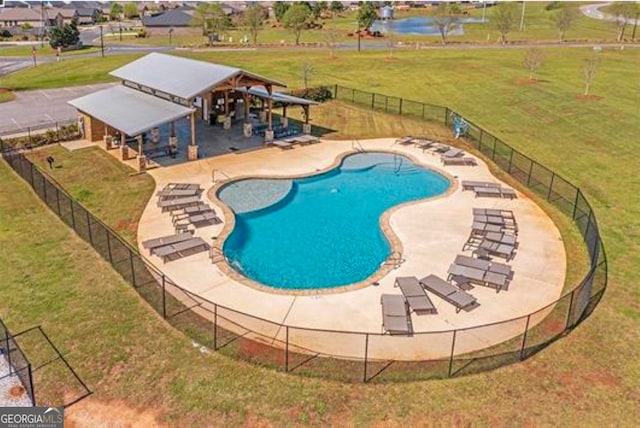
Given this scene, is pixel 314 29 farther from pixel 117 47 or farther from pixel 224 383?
pixel 224 383

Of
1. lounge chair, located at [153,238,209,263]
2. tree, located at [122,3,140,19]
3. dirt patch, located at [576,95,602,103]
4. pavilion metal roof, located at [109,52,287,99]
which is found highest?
tree, located at [122,3,140,19]

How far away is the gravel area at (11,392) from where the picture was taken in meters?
12.3

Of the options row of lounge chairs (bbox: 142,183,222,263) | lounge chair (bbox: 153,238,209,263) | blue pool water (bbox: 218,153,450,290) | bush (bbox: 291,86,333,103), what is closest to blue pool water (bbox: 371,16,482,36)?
bush (bbox: 291,86,333,103)

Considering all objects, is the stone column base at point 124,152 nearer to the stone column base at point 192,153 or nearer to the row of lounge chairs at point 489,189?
the stone column base at point 192,153

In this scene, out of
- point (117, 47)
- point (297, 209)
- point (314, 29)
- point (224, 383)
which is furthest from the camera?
point (314, 29)

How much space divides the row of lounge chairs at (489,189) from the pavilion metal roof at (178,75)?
13913 mm

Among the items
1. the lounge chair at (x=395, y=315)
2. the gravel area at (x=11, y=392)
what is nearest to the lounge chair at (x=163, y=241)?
the gravel area at (x=11, y=392)

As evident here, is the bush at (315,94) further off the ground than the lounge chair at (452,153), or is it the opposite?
the bush at (315,94)

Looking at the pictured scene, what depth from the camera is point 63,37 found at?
286 ft

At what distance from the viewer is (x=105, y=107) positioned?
31984 mm

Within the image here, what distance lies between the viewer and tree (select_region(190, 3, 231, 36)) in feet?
320

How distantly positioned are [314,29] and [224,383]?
11414 centimetres

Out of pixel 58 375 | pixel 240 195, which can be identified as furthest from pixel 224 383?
pixel 240 195

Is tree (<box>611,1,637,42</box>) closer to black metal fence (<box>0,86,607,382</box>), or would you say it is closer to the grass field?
the grass field
